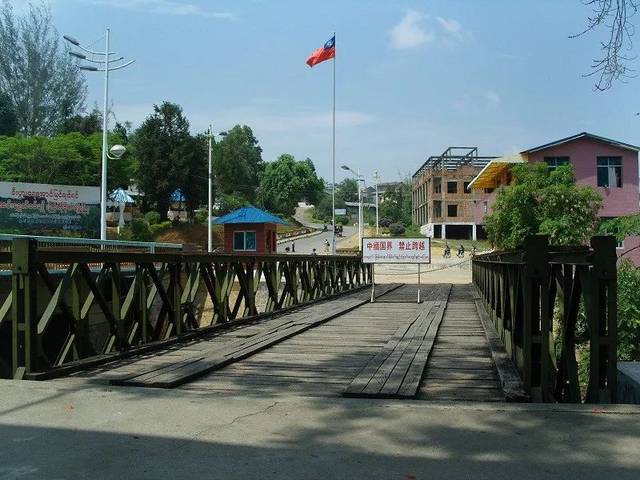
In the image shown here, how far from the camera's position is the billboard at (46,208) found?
113 feet

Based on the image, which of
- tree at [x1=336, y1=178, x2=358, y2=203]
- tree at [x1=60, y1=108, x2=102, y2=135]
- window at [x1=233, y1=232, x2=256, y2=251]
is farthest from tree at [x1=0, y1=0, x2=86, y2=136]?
tree at [x1=336, y1=178, x2=358, y2=203]

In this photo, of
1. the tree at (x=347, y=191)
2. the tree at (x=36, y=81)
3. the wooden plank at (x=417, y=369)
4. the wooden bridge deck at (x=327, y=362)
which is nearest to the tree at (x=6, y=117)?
the tree at (x=36, y=81)

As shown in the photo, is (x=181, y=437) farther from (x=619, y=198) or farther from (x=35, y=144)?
(x=35, y=144)

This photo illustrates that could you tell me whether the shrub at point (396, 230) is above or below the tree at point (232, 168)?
below

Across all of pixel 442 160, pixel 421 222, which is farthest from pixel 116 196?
pixel 421 222

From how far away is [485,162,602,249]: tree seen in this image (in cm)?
2791

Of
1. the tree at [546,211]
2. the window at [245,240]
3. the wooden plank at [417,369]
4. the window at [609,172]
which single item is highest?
the window at [609,172]

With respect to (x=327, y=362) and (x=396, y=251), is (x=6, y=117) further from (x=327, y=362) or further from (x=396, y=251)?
(x=327, y=362)

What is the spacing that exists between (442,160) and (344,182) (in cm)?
8293

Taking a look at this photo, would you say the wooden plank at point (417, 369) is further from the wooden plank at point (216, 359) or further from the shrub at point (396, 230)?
the shrub at point (396, 230)

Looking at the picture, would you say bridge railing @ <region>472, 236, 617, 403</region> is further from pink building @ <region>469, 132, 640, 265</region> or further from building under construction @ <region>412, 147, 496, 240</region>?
building under construction @ <region>412, 147, 496, 240</region>

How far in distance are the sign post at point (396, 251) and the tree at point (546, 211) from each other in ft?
42.5

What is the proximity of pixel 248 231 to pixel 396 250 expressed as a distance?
21220mm

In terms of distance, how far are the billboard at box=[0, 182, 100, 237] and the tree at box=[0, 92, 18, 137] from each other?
74.7ft
